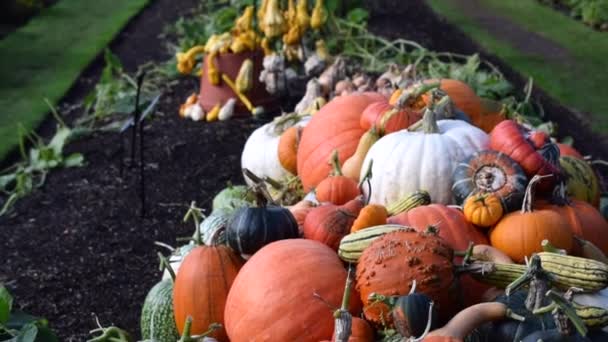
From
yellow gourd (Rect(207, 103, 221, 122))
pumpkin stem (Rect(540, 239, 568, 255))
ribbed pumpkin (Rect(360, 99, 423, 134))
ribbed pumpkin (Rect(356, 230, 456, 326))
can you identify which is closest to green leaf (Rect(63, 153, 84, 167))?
yellow gourd (Rect(207, 103, 221, 122))

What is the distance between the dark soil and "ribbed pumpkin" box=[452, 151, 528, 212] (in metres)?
1.78

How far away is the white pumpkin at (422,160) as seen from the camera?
3969 mm

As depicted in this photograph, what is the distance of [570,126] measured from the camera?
8383 mm

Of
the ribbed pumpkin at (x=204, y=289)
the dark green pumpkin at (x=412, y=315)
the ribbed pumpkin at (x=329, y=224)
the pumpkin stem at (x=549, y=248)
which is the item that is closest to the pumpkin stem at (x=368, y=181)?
the ribbed pumpkin at (x=329, y=224)

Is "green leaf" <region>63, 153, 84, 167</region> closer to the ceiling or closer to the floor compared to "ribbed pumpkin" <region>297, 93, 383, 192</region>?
closer to the floor

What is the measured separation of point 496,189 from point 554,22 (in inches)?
414

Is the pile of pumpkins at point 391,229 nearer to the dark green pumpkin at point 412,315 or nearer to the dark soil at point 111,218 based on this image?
the dark green pumpkin at point 412,315

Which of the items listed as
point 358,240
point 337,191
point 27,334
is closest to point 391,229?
point 358,240

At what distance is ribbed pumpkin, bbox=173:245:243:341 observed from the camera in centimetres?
333

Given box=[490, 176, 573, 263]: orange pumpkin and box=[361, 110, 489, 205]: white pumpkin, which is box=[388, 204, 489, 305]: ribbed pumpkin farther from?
box=[361, 110, 489, 205]: white pumpkin

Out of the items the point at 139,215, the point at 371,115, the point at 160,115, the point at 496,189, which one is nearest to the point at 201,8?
the point at 160,115

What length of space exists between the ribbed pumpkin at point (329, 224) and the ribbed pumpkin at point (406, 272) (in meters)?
0.47

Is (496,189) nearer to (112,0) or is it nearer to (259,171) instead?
(259,171)

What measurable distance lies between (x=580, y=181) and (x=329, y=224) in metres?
1.43
